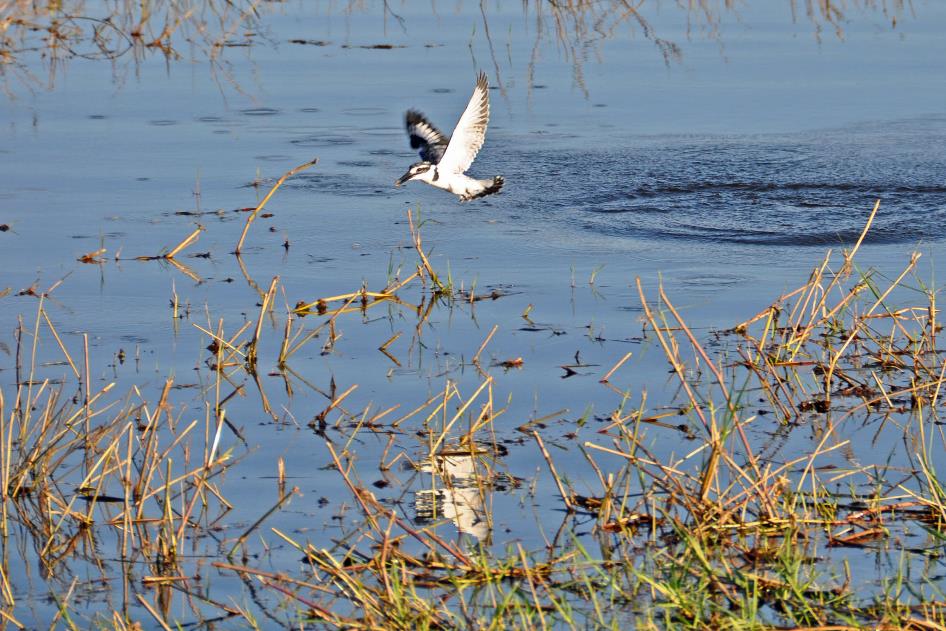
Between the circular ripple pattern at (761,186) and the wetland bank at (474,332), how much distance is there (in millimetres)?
34

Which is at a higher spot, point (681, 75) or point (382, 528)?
point (681, 75)

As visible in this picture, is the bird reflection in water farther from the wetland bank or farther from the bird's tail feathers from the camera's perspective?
the bird's tail feathers

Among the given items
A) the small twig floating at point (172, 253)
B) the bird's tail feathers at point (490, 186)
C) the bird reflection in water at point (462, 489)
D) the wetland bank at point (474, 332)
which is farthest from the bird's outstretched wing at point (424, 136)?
the bird reflection in water at point (462, 489)

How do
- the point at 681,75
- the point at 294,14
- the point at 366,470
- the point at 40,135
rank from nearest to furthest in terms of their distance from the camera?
the point at 366,470 → the point at 40,135 → the point at 681,75 → the point at 294,14

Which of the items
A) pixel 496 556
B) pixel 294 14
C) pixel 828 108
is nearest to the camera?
pixel 496 556

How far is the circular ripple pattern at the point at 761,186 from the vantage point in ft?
26.2

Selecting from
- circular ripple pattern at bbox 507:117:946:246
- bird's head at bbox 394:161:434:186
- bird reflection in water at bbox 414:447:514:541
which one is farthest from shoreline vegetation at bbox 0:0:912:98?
bird reflection in water at bbox 414:447:514:541

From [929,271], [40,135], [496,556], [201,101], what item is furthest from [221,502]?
[201,101]

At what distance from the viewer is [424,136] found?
28.2ft

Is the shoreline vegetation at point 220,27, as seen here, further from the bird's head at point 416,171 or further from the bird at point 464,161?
the bird's head at point 416,171

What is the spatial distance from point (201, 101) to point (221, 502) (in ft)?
22.1

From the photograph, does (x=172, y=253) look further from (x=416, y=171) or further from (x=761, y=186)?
(x=761, y=186)

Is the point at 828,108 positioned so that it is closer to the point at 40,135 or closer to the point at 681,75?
the point at 681,75

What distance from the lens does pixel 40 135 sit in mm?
9750
